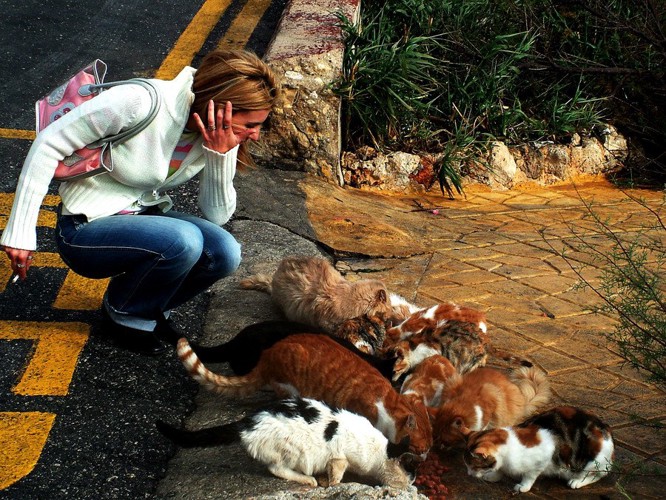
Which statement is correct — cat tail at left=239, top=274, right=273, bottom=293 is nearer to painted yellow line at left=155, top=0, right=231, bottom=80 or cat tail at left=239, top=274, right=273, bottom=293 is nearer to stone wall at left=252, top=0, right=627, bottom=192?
stone wall at left=252, top=0, right=627, bottom=192

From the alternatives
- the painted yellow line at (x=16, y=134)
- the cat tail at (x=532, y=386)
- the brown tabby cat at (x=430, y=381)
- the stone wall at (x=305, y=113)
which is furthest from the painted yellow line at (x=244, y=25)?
the cat tail at (x=532, y=386)

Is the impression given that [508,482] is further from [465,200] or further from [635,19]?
[635,19]

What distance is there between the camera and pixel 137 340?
15.0 feet

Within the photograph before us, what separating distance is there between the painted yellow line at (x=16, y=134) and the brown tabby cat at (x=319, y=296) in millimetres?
2679

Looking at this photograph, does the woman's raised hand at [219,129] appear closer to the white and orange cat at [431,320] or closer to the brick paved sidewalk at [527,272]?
the white and orange cat at [431,320]

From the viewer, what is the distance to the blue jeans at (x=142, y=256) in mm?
4344

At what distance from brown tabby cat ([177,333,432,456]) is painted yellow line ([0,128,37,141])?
3.28 meters

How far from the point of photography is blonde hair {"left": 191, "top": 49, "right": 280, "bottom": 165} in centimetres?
423

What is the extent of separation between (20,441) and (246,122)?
68.6 inches

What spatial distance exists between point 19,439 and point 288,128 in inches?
151

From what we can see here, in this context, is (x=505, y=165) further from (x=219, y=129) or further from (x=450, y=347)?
(x=219, y=129)

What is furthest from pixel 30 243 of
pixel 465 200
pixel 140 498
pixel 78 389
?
pixel 465 200

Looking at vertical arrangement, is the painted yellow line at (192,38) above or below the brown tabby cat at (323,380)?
above

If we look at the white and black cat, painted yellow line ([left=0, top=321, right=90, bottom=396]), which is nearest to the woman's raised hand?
painted yellow line ([left=0, top=321, right=90, bottom=396])
